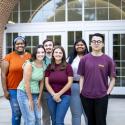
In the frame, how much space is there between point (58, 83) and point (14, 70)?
31.6 inches

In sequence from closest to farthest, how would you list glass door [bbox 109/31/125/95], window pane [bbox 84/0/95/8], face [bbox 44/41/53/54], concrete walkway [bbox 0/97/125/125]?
face [bbox 44/41/53/54], concrete walkway [bbox 0/97/125/125], glass door [bbox 109/31/125/95], window pane [bbox 84/0/95/8]

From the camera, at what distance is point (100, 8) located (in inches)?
498

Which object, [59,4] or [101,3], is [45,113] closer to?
[101,3]

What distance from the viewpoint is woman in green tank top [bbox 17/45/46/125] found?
5367mm

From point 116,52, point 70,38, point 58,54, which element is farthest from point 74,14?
point 58,54

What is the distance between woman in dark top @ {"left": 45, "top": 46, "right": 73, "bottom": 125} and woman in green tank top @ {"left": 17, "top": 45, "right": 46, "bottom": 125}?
0.14 meters

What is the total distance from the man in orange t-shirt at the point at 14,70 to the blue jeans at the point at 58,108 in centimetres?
63

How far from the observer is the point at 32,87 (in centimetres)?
544

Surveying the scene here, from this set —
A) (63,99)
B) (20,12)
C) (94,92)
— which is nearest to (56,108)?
(63,99)

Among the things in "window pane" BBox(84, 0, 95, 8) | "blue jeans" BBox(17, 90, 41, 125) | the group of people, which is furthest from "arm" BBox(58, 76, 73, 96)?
"window pane" BBox(84, 0, 95, 8)

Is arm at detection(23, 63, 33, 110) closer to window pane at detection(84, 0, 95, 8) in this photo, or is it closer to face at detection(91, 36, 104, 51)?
face at detection(91, 36, 104, 51)

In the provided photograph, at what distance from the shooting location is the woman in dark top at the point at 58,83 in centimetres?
539

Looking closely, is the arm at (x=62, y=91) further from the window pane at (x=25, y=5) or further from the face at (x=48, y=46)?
the window pane at (x=25, y=5)

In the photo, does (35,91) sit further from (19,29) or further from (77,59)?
(19,29)
